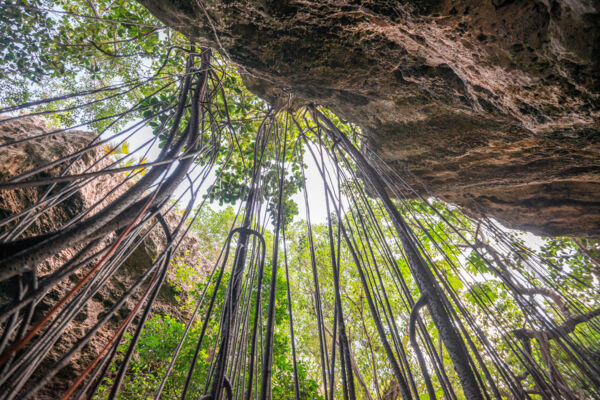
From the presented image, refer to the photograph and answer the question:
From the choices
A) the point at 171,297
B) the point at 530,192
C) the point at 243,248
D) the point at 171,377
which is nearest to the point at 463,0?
the point at 243,248

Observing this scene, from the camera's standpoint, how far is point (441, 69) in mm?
1135

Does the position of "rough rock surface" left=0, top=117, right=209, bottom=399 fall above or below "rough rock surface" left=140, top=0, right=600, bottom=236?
above

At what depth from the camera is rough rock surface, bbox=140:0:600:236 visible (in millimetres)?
765

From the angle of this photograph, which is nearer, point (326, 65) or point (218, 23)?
point (218, 23)

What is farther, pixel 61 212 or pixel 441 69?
pixel 61 212

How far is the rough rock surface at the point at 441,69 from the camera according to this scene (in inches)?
30.1

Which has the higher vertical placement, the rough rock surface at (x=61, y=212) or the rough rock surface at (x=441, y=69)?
the rough rock surface at (x=61, y=212)

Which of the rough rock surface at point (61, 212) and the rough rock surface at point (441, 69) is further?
the rough rock surface at point (61, 212)

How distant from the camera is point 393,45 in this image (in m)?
1.10

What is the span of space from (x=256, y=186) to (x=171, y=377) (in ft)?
8.77

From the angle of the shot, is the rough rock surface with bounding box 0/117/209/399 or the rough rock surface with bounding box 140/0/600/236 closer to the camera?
the rough rock surface with bounding box 140/0/600/236

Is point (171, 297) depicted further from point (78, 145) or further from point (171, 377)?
point (78, 145)

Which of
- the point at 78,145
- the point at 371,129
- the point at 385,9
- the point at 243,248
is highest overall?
the point at 78,145

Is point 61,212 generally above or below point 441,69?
above
